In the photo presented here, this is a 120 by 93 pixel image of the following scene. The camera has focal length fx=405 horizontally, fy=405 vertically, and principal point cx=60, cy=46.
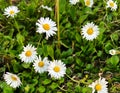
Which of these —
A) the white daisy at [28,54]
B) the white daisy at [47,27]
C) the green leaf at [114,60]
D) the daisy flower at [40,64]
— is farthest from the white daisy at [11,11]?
the green leaf at [114,60]

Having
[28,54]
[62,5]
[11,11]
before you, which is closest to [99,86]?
[28,54]

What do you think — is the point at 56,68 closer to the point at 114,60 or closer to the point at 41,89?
the point at 41,89

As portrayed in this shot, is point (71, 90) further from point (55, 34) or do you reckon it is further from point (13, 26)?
point (13, 26)

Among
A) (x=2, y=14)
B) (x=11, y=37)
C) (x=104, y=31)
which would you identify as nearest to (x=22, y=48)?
(x=11, y=37)

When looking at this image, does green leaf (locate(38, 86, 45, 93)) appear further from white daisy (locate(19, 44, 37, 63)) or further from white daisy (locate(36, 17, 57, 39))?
white daisy (locate(36, 17, 57, 39))

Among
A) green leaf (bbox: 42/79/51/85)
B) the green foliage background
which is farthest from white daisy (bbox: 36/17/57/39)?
green leaf (bbox: 42/79/51/85)

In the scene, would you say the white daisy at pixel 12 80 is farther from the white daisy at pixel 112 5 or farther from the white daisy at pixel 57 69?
the white daisy at pixel 112 5

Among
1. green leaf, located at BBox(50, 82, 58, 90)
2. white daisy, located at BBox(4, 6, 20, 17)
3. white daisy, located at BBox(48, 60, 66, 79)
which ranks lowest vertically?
green leaf, located at BBox(50, 82, 58, 90)
